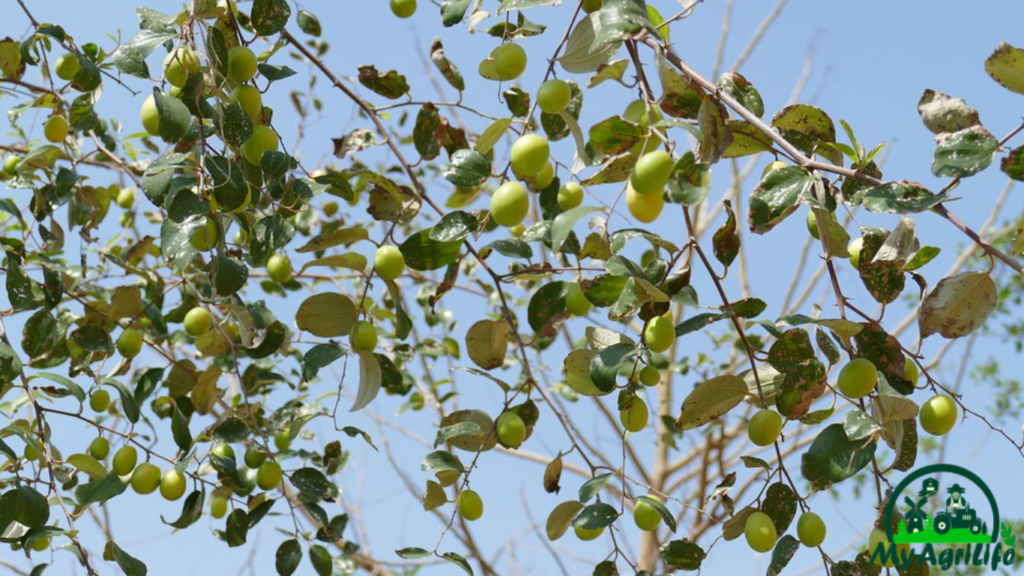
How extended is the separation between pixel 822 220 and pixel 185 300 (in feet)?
4.05

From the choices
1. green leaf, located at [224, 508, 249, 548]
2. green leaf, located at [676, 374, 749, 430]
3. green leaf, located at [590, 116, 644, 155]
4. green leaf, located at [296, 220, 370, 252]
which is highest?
green leaf, located at [296, 220, 370, 252]

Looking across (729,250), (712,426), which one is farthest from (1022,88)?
(712,426)

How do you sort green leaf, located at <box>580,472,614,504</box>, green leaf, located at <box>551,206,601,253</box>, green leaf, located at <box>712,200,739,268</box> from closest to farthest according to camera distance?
green leaf, located at <box>551,206,601,253</box> → green leaf, located at <box>712,200,739,268</box> → green leaf, located at <box>580,472,614,504</box>

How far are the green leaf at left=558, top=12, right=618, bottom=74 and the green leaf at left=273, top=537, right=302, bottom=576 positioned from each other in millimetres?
1009

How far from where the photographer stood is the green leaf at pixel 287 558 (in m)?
1.58

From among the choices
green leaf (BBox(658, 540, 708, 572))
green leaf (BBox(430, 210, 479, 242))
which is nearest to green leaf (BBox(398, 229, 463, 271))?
green leaf (BBox(430, 210, 479, 242))

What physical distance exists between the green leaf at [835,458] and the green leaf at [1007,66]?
0.38m

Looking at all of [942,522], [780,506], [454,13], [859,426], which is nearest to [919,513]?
[942,522]

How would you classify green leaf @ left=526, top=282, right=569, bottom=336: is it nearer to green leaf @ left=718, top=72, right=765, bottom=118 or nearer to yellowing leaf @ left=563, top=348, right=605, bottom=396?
yellowing leaf @ left=563, top=348, right=605, bottom=396

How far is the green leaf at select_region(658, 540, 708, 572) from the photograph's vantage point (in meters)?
1.17

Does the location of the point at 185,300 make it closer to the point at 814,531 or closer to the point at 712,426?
the point at 814,531

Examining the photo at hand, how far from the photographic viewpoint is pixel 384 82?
1.41m

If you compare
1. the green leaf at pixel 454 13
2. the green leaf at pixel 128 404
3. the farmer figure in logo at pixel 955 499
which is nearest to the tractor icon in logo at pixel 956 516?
the farmer figure in logo at pixel 955 499

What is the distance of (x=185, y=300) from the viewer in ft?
5.73
